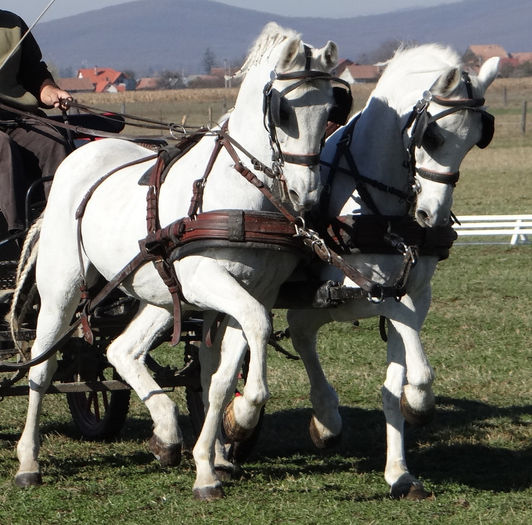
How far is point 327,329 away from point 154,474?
4.78 meters

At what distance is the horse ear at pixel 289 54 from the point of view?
4.97 meters

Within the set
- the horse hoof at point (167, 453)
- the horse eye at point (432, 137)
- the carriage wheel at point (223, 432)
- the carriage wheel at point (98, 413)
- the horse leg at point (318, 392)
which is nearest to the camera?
the horse eye at point (432, 137)

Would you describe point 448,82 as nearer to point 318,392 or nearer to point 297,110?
point 297,110

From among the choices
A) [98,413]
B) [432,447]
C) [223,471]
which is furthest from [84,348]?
[432,447]

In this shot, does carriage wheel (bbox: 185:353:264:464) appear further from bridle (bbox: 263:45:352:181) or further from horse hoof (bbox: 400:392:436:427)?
bridle (bbox: 263:45:352:181)

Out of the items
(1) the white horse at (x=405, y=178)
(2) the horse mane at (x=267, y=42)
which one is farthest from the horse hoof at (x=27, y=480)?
(2) the horse mane at (x=267, y=42)

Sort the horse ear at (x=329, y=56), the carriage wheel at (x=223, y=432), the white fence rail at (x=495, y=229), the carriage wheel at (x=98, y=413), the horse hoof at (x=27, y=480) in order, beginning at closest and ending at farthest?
the horse ear at (x=329, y=56) → the horse hoof at (x=27, y=480) → the carriage wheel at (x=223, y=432) → the carriage wheel at (x=98, y=413) → the white fence rail at (x=495, y=229)

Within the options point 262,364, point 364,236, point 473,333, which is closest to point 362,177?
point 364,236

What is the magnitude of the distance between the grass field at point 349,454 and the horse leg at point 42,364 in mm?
174

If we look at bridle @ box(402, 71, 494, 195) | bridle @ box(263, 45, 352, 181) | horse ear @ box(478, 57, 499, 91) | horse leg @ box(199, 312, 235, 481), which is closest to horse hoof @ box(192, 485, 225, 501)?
horse leg @ box(199, 312, 235, 481)

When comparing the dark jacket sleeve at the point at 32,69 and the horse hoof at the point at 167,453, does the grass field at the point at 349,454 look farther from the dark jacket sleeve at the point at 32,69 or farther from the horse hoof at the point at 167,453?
the dark jacket sleeve at the point at 32,69

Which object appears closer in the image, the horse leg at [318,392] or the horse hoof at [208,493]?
the horse hoof at [208,493]

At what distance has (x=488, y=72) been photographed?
5.50m

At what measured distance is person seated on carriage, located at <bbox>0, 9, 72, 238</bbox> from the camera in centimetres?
665
